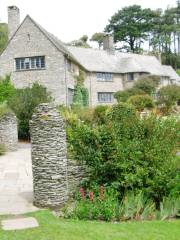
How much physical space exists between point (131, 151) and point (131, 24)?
207 ft

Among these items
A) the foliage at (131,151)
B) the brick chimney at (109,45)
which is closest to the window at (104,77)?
the brick chimney at (109,45)

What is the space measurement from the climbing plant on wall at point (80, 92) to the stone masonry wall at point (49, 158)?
27348 millimetres

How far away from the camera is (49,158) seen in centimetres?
937

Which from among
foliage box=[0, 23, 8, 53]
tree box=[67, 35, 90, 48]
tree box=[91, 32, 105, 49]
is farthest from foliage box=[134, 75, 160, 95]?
tree box=[91, 32, 105, 49]

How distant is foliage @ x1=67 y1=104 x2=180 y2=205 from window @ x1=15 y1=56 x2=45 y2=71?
1044 inches

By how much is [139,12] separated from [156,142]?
2533 inches

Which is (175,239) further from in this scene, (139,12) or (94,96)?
(139,12)

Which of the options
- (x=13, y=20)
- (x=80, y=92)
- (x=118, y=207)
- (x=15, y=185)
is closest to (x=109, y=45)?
(x=80, y=92)

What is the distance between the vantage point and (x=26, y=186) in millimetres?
11867

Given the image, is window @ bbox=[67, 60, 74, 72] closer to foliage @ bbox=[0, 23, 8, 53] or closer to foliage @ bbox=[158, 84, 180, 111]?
foliage @ bbox=[158, 84, 180, 111]

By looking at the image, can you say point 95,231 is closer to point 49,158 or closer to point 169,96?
point 49,158

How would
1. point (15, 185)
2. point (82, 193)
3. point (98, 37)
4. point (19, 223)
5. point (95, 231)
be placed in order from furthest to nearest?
1. point (98, 37)
2. point (15, 185)
3. point (82, 193)
4. point (19, 223)
5. point (95, 231)

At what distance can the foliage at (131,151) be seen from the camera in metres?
9.45

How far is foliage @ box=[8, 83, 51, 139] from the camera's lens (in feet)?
85.7
